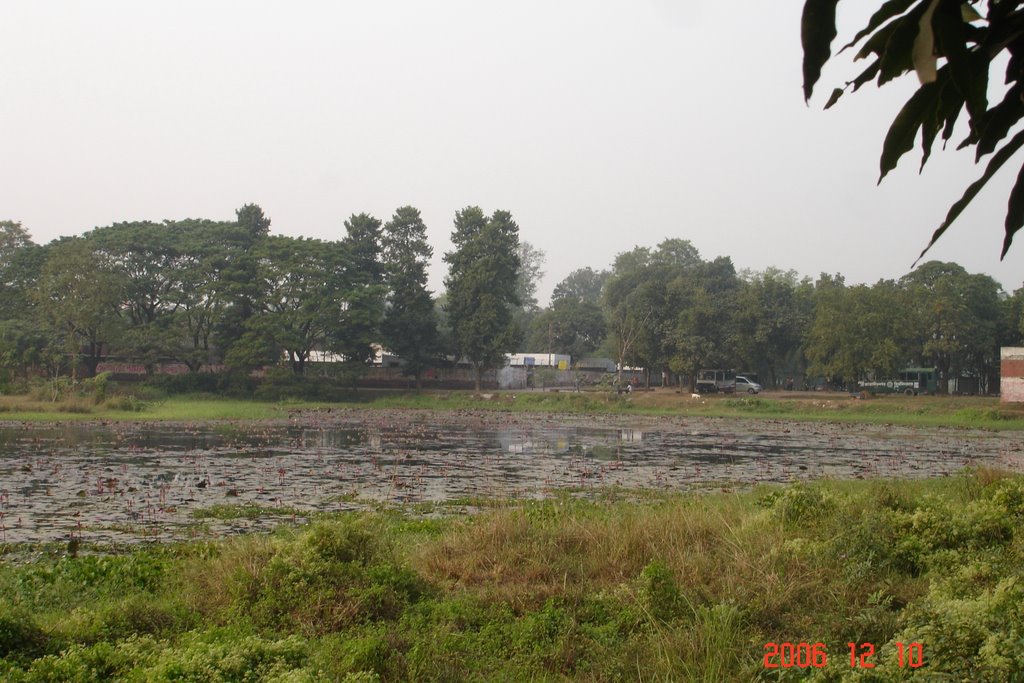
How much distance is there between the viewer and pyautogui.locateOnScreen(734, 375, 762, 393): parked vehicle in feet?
185

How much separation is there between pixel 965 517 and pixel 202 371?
141 ft

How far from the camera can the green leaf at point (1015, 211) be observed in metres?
2.10

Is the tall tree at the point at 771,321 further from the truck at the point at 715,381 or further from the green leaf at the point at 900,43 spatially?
the green leaf at the point at 900,43

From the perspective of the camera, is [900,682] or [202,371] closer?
[900,682]

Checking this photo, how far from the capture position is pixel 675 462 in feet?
64.4

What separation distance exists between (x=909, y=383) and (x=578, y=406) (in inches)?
1018

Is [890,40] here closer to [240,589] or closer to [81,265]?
[240,589]

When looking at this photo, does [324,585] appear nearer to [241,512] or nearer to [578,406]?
[241,512]

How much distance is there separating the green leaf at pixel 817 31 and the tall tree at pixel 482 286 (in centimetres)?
4700

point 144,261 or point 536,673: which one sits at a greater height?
point 144,261

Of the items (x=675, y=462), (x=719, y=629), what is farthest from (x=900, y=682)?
(x=675, y=462)

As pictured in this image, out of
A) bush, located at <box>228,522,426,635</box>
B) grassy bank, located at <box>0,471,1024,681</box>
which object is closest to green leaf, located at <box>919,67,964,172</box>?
grassy bank, located at <box>0,471,1024,681</box>
